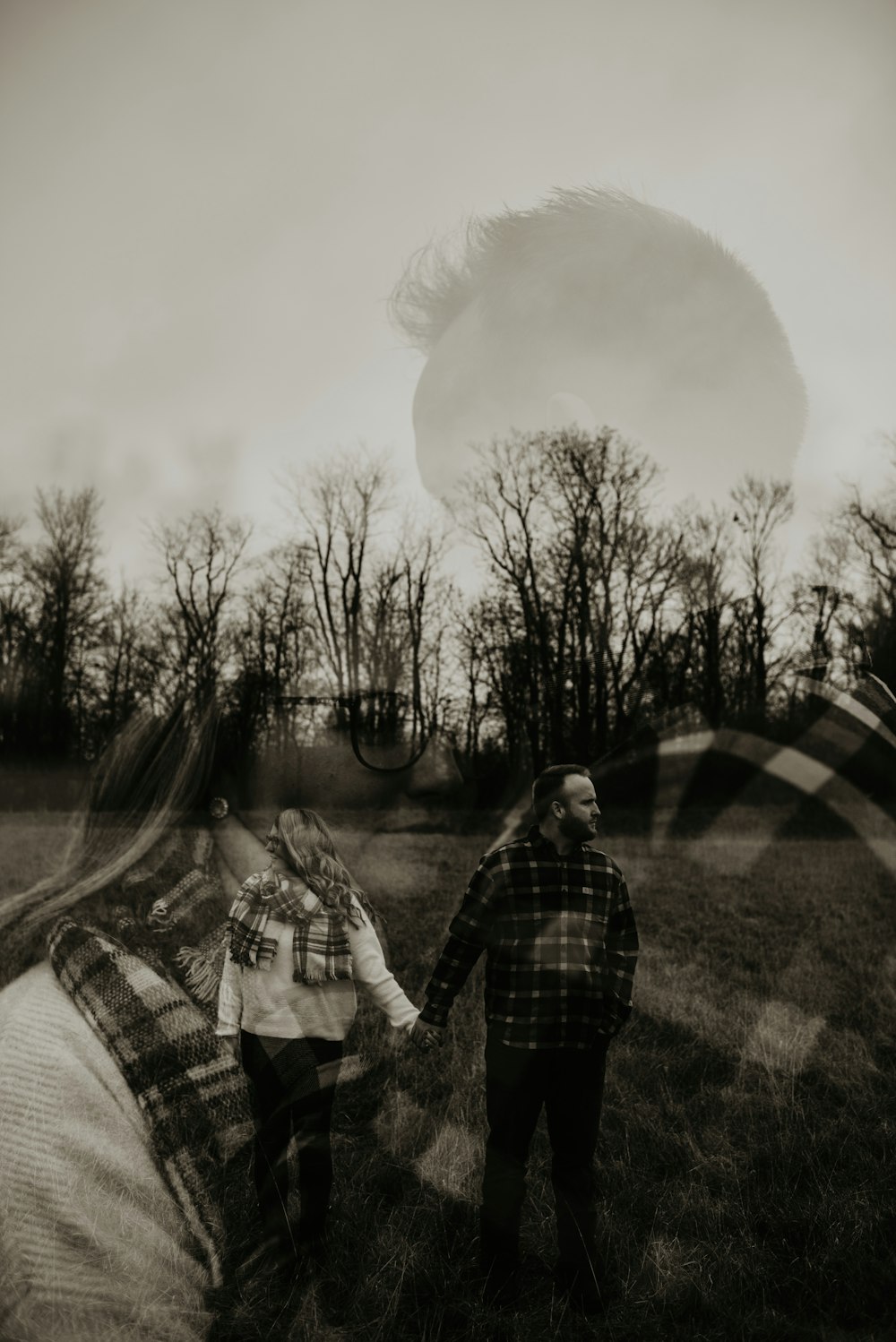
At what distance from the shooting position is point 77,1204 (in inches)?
78.2

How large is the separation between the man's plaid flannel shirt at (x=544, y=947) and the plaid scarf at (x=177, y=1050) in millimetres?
748

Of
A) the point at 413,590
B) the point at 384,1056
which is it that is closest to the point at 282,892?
the point at 413,590

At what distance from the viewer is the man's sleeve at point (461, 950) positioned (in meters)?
2.49

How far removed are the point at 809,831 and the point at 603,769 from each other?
146cm

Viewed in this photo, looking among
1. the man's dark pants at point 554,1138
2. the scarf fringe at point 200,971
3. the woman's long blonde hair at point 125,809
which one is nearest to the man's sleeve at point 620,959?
the man's dark pants at point 554,1138

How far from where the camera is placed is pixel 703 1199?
281 centimetres

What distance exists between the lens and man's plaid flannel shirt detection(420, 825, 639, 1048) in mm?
2367

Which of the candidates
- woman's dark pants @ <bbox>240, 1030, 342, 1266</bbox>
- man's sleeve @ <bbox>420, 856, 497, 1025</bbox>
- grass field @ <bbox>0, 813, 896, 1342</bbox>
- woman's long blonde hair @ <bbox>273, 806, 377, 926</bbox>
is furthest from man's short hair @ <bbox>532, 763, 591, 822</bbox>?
grass field @ <bbox>0, 813, 896, 1342</bbox>

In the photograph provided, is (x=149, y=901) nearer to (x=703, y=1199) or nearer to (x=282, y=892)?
(x=282, y=892)

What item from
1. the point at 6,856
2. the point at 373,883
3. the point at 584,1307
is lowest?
the point at 584,1307
